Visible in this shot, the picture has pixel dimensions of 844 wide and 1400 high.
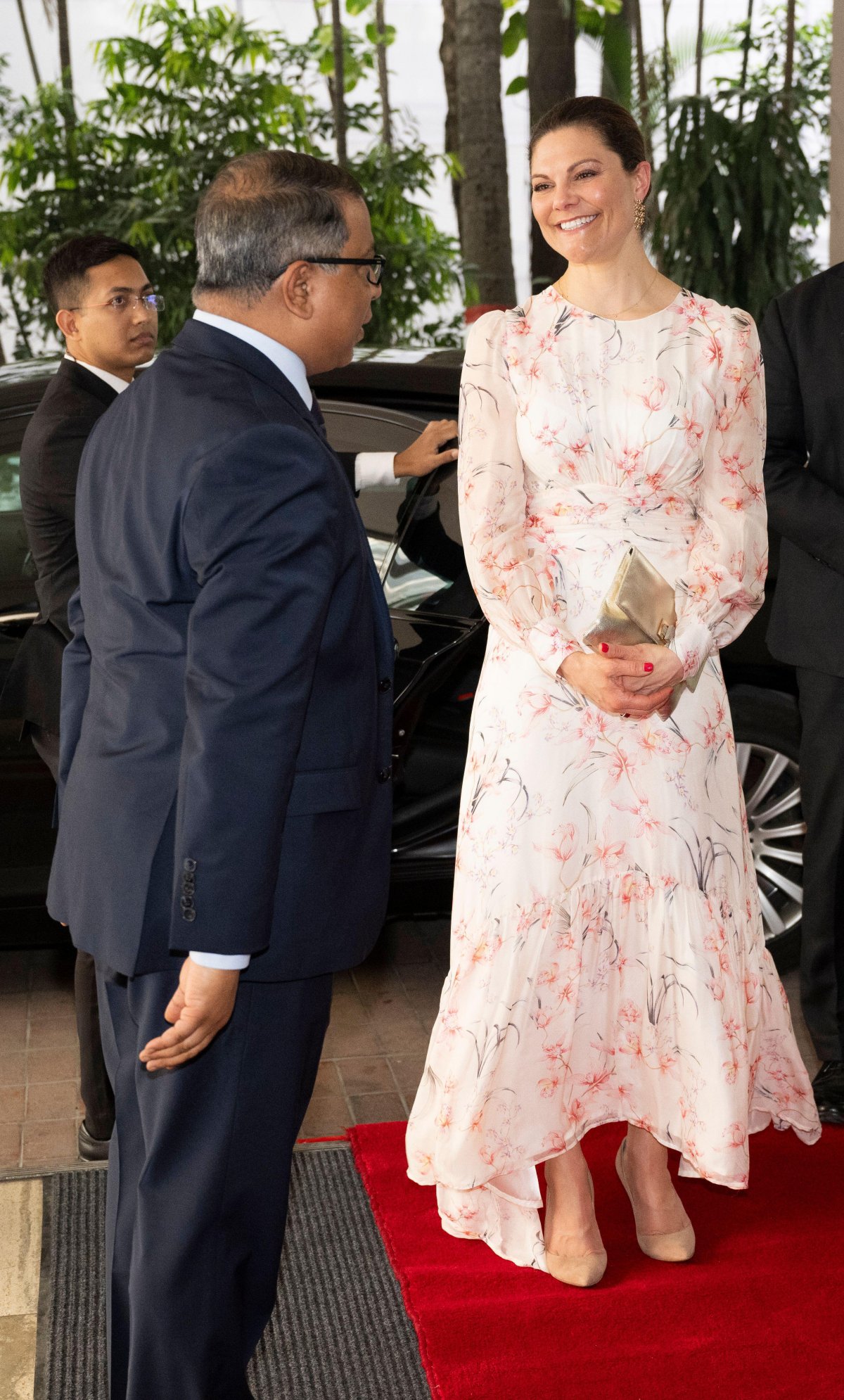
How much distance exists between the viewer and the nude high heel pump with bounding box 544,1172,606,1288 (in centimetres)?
274

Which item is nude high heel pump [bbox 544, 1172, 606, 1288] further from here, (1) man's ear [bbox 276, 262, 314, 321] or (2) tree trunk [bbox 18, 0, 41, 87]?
(2) tree trunk [bbox 18, 0, 41, 87]

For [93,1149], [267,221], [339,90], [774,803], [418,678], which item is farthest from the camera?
Result: [339,90]

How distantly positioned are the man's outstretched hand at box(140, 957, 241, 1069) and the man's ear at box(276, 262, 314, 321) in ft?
2.72

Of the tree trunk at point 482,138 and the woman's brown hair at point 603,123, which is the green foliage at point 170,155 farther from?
the woman's brown hair at point 603,123

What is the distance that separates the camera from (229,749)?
176 centimetres

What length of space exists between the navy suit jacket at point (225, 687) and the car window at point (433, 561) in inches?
64.0

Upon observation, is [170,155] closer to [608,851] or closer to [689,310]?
[689,310]

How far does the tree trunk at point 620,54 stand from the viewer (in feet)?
31.7

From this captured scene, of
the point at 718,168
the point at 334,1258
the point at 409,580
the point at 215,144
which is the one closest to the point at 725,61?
the point at 718,168

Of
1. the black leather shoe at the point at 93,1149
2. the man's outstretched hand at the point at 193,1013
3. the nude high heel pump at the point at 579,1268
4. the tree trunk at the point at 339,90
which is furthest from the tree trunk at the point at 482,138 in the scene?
the man's outstretched hand at the point at 193,1013

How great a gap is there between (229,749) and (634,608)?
37.8 inches

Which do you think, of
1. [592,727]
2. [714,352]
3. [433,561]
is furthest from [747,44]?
[592,727]

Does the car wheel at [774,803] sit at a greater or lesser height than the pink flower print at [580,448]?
lesser

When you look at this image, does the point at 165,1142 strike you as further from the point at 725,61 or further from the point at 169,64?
the point at 725,61
